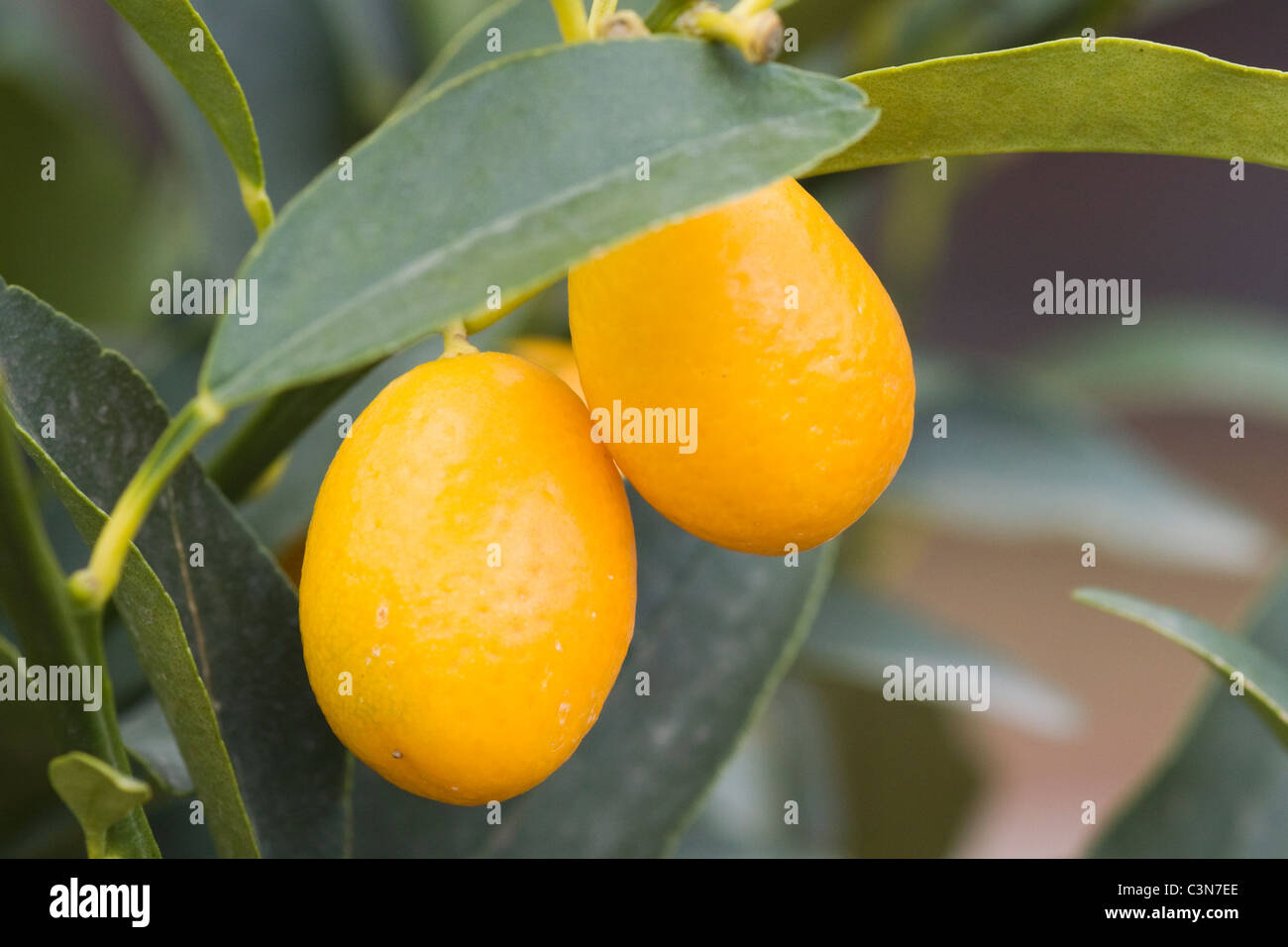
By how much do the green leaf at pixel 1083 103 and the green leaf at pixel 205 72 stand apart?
0.15 meters

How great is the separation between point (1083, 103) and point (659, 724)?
253 millimetres

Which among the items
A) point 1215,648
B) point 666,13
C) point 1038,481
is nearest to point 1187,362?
point 1038,481

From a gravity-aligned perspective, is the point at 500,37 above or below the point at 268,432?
above

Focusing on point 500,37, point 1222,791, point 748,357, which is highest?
point 500,37

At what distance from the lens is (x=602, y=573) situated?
28cm

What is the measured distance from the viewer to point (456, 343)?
310 mm

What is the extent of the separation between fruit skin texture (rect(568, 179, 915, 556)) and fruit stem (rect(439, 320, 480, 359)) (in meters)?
0.04

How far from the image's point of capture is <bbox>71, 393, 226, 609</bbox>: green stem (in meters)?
0.22

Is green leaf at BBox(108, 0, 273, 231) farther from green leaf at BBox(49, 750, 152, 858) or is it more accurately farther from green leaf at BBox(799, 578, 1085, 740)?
green leaf at BBox(799, 578, 1085, 740)

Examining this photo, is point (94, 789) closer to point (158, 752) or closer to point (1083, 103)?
point (158, 752)

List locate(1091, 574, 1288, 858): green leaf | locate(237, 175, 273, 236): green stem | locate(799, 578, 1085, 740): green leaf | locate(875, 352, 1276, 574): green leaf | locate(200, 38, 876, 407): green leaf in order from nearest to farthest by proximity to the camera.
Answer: locate(200, 38, 876, 407): green leaf → locate(237, 175, 273, 236): green stem → locate(1091, 574, 1288, 858): green leaf → locate(799, 578, 1085, 740): green leaf → locate(875, 352, 1276, 574): green leaf

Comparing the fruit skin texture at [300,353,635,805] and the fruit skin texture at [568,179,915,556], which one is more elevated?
the fruit skin texture at [568,179,915,556]

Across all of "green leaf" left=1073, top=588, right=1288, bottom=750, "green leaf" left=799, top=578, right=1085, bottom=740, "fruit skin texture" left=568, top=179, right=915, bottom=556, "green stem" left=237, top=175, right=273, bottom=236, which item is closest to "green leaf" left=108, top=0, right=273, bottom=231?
"green stem" left=237, top=175, right=273, bottom=236

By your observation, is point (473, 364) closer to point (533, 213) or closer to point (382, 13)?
point (533, 213)
